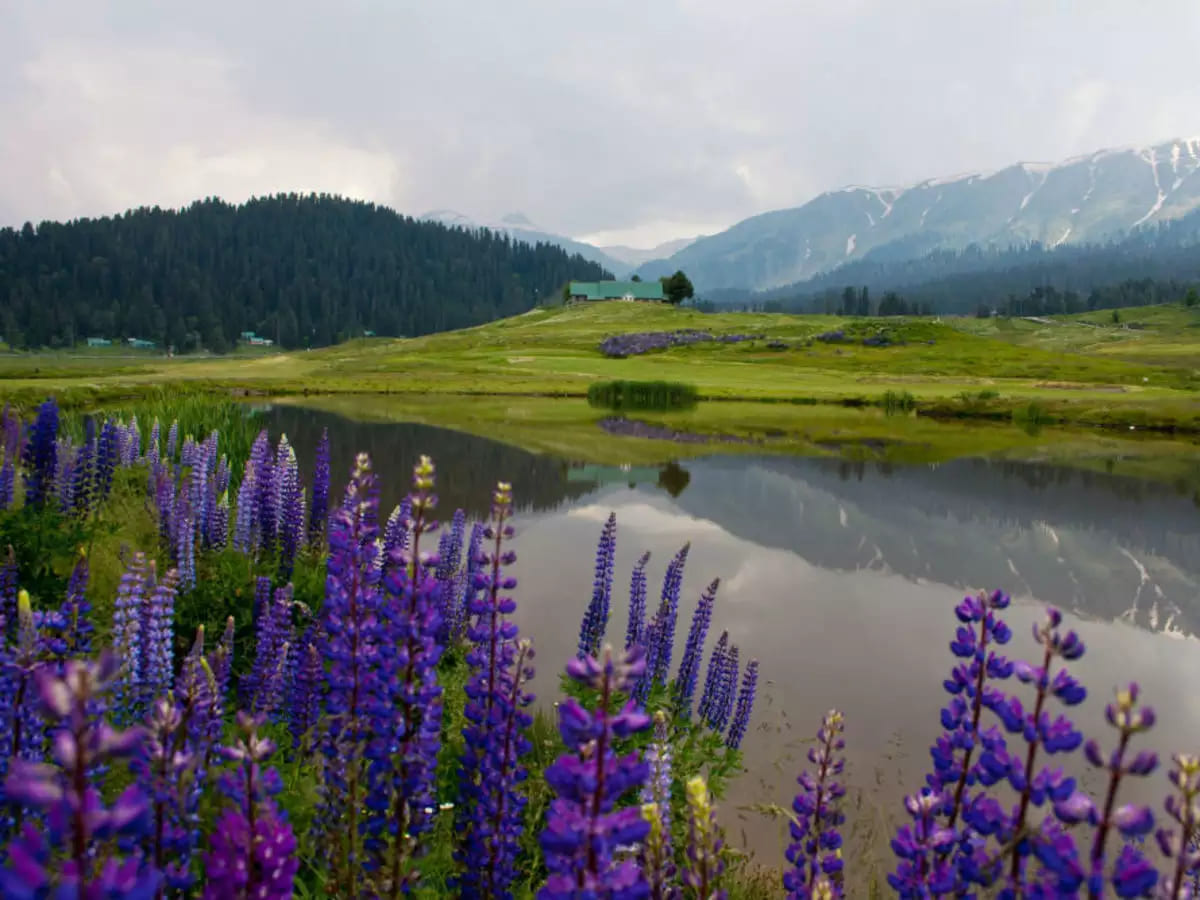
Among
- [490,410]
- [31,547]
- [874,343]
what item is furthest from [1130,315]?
[31,547]

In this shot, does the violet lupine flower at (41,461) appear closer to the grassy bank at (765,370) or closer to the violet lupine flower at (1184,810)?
the violet lupine flower at (1184,810)

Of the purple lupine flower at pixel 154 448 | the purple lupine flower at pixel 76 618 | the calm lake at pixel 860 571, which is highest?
the purple lupine flower at pixel 154 448

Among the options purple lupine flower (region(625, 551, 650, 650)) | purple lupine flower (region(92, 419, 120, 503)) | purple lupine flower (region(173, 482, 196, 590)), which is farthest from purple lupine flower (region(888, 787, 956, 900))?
purple lupine flower (region(92, 419, 120, 503))

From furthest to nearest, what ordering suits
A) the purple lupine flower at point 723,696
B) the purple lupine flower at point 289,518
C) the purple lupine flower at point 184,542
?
1. the purple lupine flower at point 289,518
2. the purple lupine flower at point 184,542
3. the purple lupine flower at point 723,696

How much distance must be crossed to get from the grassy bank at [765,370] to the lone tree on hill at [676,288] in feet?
71.0

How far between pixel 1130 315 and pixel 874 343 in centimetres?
10741

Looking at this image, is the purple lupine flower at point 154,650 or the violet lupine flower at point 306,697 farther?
the violet lupine flower at point 306,697

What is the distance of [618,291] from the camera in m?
179

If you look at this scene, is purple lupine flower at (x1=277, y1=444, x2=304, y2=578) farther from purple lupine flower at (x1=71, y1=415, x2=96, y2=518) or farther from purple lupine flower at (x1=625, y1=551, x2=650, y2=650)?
purple lupine flower at (x1=625, y1=551, x2=650, y2=650)

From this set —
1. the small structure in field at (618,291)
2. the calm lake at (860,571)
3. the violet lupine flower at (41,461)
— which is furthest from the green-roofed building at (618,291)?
the violet lupine flower at (41,461)

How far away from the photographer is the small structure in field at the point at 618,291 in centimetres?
17650

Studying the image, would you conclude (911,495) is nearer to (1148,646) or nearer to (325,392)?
(1148,646)

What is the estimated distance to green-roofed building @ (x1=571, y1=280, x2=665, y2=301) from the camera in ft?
579

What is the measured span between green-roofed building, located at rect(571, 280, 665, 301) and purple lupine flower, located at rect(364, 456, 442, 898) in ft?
575
